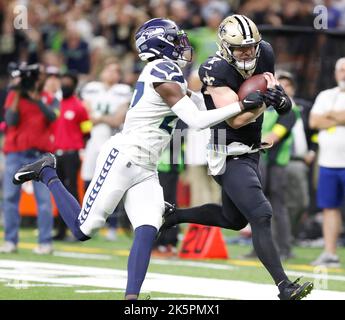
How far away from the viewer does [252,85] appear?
7.46 m

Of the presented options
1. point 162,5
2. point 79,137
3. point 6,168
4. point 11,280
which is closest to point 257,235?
point 11,280

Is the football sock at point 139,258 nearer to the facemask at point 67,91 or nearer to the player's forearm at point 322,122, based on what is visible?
the player's forearm at point 322,122

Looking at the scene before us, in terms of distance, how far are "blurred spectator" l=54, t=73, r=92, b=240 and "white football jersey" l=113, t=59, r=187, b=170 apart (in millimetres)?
5509

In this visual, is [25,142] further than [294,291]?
Yes

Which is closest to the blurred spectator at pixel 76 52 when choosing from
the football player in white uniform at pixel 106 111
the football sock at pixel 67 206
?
the football player in white uniform at pixel 106 111

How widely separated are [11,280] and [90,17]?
10.9 meters

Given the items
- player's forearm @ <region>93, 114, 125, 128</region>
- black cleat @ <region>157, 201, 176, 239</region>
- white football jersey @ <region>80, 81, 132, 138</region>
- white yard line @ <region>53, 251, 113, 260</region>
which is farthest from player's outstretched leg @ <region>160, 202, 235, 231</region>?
white football jersey @ <region>80, 81, 132, 138</region>

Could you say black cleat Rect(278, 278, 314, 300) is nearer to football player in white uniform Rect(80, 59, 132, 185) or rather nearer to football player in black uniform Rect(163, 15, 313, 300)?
football player in black uniform Rect(163, 15, 313, 300)

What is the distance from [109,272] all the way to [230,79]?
8.87 ft

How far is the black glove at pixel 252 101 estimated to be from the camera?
7133mm

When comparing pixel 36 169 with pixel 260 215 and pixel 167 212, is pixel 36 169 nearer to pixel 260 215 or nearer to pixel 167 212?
pixel 167 212

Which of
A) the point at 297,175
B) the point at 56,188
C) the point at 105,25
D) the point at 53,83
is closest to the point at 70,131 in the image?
the point at 53,83

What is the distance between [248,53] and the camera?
7.56 m
